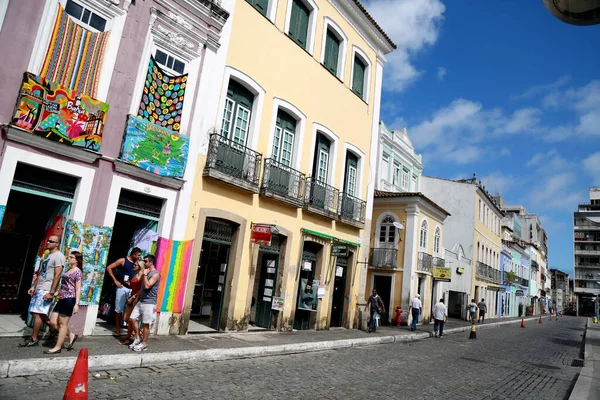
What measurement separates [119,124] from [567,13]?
8.36 m

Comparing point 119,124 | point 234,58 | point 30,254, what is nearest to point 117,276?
point 30,254

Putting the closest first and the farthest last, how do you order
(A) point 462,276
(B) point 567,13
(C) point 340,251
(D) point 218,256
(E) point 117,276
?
(B) point 567,13 → (E) point 117,276 → (D) point 218,256 → (C) point 340,251 → (A) point 462,276

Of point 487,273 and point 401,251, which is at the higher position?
point 487,273

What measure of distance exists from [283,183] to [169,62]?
15.1ft

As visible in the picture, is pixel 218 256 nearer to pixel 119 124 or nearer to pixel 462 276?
pixel 119 124

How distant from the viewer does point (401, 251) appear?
21547 millimetres

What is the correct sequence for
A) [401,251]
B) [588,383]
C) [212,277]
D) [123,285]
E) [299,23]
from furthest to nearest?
[401,251] → [299,23] → [212,277] → [123,285] → [588,383]

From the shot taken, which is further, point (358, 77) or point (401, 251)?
point (401, 251)

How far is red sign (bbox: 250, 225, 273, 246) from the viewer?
36.2 ft

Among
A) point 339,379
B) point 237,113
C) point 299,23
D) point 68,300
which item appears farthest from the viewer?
point 299,23

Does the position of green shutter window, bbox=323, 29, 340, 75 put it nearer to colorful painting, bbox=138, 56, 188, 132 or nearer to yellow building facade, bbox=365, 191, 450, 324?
colorful painting, bbox=138, 56, 188, 132

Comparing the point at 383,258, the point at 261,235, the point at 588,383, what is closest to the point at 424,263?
the point at 383,258

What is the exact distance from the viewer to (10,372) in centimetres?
545

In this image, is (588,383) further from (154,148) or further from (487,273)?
(487,273)
